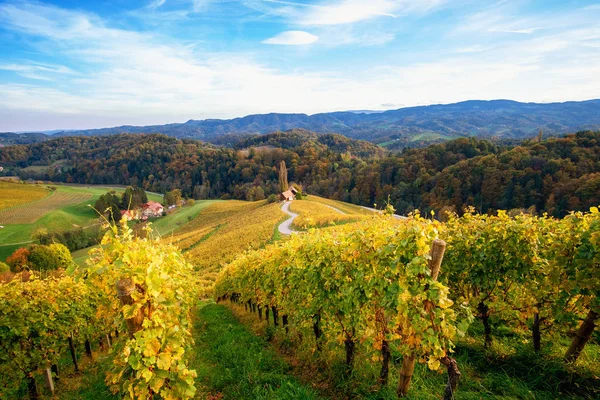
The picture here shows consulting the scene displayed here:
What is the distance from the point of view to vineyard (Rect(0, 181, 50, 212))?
80562mm

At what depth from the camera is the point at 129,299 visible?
4.34m

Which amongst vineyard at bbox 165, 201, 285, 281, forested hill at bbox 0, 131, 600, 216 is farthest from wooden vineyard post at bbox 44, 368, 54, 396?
forested hill at bbox 0, 131, 600, 216

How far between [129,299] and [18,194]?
118930mm

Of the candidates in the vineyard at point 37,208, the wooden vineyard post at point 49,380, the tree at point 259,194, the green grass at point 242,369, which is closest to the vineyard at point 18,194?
the vineyard at point 37,208

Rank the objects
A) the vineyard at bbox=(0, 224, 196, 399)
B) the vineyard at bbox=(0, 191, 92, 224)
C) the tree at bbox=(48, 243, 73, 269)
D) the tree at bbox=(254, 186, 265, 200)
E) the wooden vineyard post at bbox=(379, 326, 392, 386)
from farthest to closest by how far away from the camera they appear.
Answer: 1. the tree at bbox=(254, 186, 265, 200)
2. the vineyard at bbox=(0, 191, 92, 224)
3. the tree at bbox=(48, 243, 73, 269)
4. the wooden vineyard post at bbox=(379, 326, 392, 386)
5. the vineyard at bbox=(0, 224, 196, 399)

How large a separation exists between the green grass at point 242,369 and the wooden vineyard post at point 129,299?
3.05 metres

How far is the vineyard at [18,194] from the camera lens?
80562 mm

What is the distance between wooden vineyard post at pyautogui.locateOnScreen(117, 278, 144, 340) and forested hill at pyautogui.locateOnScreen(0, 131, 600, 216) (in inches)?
1615

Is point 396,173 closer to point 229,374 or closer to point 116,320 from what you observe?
point 229,374

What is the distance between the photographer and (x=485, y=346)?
23.2 feet

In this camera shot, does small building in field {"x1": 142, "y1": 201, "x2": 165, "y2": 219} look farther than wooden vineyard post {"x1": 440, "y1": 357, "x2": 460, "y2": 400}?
Yes

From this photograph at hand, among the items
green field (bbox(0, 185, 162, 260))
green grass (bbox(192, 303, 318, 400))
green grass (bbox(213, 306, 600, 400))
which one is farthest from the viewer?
green field (bbox(0, 185, 162, 260))

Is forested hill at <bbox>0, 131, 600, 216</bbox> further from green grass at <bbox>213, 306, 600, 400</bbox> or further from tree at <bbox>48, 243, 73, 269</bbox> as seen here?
tree at <bbox>48, 243, 73, 269</bbox>

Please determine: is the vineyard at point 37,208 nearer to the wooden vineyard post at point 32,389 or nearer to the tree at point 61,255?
the tree at point 61,255
